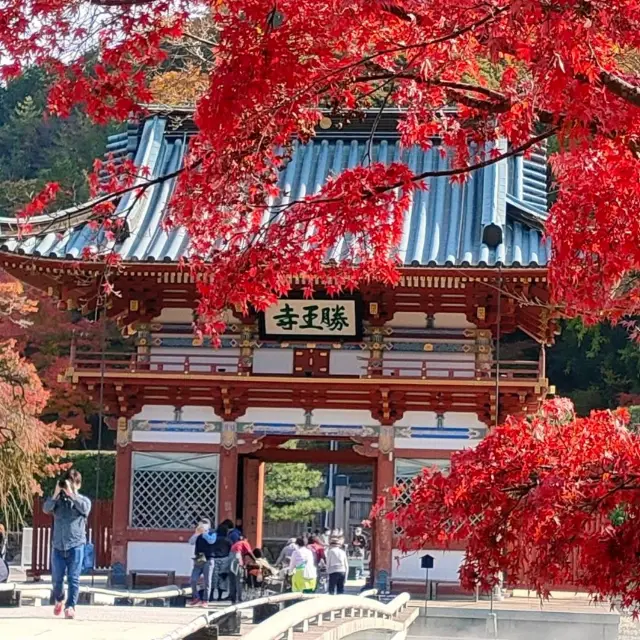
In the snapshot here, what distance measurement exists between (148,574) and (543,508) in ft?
→ 47.8

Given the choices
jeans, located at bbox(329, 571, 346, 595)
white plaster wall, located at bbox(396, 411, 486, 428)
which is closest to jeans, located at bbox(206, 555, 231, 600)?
jeans, located at bbox(329, 571, 346, 595)

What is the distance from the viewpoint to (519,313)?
19.8 meters

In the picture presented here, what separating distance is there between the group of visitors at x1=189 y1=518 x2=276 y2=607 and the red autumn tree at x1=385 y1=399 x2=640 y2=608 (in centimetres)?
1003

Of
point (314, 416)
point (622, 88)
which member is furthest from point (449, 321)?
point (622, 88)

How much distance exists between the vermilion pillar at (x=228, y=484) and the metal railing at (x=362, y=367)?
1324 mm

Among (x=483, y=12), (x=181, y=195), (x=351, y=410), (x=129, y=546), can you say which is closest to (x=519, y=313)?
(x=351, y=410)

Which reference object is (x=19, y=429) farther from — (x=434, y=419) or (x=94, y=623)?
(x=94, y=623)

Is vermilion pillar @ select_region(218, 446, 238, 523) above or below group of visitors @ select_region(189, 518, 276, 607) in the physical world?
above

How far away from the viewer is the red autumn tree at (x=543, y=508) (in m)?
5.61

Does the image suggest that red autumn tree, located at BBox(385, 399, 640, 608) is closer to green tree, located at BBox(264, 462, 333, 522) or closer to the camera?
the camera

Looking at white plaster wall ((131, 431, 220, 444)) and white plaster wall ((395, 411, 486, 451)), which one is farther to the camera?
white plaster wall ((131, 431, 220, 444))

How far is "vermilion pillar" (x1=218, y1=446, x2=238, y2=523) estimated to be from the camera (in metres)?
19.4

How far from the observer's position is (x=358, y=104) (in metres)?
7.23

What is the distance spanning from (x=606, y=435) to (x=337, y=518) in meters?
37.7
